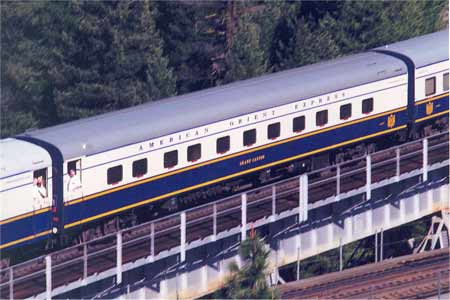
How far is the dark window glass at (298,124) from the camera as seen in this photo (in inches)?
1203

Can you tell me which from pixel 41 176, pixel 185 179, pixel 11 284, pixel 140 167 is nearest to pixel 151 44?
pixel 185 179

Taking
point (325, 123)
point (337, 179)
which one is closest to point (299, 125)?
point (325, 123)

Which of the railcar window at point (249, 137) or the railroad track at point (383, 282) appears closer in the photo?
the railroad track at point (383, 282)

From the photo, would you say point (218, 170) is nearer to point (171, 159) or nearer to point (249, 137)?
point (249, 137)

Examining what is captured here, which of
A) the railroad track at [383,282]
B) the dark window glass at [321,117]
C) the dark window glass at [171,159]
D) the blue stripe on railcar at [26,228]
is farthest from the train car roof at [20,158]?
the dark window glass at [321,117]

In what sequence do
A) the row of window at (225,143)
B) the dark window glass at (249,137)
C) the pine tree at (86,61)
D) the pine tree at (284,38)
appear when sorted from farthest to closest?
the pine tree at (284,38) → the pine tree at (86,61) → the dark window glass at (249,137) → the row of window at (225,143)

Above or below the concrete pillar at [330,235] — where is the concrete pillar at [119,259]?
above

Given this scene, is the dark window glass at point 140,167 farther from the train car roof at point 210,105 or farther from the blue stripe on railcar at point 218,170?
the train car roof at point 210,105

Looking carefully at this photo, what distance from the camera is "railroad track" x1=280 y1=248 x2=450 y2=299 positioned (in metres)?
26.9

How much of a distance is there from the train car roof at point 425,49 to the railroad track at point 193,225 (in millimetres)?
2495

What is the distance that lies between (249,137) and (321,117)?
2.52m

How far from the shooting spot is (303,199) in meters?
27.3

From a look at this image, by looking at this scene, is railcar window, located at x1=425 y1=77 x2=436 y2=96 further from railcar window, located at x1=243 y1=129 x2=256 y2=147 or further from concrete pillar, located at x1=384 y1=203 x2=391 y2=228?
railcar window, located at x1=243 y1=129 x2=256 y2=147

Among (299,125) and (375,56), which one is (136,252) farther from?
(375,56)
